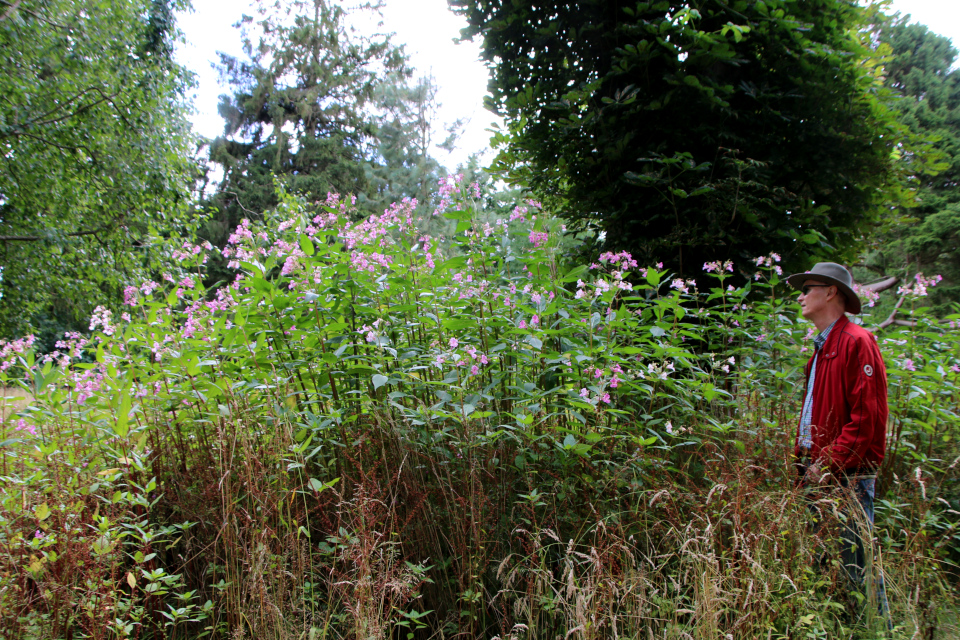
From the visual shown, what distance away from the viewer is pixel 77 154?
885 cm

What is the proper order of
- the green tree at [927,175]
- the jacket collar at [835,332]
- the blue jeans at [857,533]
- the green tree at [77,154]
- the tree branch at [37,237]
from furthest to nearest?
the green tree at [927,175], the green tree at [77,154], the tree branch at [37,237], the jacket collar at [835,332], the blue jeans at [857,533]

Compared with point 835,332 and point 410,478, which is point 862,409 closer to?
point 835,332

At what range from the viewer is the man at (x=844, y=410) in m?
2.33

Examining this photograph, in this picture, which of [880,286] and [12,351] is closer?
[12,351]

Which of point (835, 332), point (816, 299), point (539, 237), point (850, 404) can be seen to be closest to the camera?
point (850, 404)

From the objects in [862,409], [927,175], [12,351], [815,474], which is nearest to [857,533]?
[815,474]

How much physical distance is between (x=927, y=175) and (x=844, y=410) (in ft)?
43.7

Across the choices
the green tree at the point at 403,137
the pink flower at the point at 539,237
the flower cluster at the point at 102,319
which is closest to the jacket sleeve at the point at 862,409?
the pink flower at the point at 539,237

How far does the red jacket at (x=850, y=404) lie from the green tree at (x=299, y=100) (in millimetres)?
19374

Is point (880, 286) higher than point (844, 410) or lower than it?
higher

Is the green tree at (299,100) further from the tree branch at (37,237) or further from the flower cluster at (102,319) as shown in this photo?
the flower cluster at (102,319)

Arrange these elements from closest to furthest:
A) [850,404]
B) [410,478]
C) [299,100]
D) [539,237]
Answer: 1. [410,478]
2. [850,404]
3. [539,237]
4. [299,100]

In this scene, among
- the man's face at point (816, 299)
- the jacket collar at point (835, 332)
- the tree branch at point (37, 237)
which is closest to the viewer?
the jacket collar at point (835, 332)

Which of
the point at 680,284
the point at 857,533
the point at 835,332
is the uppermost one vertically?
the point at 680,284
